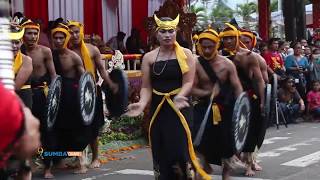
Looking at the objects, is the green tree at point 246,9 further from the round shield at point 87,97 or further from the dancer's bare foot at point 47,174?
the dancer's bare foot at point 47,174

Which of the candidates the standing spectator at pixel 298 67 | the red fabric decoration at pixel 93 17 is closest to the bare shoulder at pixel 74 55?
the red fabric decoration at pixel 93 17

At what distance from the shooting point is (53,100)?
7289 mm

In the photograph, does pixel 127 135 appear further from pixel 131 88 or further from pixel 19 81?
pixel 19 81

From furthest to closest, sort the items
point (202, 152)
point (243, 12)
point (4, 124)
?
point (243, 12) < point (202, 152) < point (4, 124)

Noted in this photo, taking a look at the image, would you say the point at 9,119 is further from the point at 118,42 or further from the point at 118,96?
the point at 118,42

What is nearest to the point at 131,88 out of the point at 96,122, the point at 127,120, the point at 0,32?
the point at 127,120

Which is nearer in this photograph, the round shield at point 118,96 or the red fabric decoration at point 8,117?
the red fabric decoration at point 8,117

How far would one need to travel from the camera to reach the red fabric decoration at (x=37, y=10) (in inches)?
452

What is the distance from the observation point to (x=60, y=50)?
776cm

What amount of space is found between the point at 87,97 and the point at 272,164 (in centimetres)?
258

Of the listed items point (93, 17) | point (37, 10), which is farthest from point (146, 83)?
point (93, 17)

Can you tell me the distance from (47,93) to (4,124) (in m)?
5.36

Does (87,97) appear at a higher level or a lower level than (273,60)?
lower

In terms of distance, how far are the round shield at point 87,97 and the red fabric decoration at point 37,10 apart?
13.4ft
